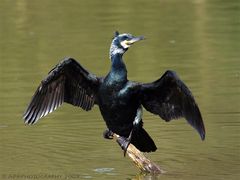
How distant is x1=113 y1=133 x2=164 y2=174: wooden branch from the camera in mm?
10727

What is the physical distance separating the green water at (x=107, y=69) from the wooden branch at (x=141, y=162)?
0.32 ft

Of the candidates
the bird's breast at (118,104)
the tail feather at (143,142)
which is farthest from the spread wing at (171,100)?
the tail feather at (143,142)

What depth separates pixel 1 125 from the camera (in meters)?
13.1

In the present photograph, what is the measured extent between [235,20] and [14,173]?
37.5ft

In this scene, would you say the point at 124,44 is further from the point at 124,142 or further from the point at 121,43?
the point at 124,142

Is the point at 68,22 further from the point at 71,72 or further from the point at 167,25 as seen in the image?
the point at 71,72

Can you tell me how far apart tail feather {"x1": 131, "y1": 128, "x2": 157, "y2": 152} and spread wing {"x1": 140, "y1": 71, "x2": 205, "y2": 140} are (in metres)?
0.35

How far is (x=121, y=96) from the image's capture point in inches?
413

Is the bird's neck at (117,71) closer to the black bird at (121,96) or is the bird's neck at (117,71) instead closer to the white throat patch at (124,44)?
the black bird at (121,96)

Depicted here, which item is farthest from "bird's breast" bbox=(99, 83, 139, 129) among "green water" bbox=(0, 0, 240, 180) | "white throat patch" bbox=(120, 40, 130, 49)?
"green water" bbox=(0, 0, 240, 180)

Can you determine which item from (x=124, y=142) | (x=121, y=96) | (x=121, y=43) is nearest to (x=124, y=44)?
(x=121, y=43)

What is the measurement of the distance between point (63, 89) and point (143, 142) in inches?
47.1

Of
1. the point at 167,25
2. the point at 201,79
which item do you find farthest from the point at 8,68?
the point at 167,25

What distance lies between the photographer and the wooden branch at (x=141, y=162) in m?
10.7
